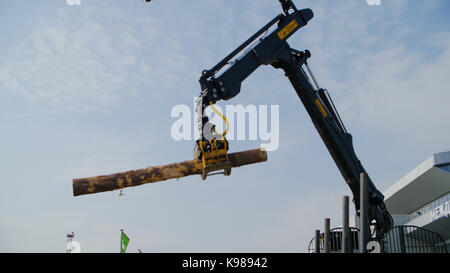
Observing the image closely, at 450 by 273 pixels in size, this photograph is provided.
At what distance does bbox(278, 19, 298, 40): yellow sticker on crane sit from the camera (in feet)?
49.7

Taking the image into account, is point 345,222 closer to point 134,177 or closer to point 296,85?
point 134,177

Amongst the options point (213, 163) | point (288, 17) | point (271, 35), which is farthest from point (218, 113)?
point (288, 17)

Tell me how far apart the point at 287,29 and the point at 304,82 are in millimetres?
1914

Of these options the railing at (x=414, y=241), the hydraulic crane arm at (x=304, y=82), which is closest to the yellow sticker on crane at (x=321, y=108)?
the hydraulic crane arm at (x=304, y=82)

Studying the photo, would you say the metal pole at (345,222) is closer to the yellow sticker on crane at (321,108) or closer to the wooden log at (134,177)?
the wooden log at (134,177)

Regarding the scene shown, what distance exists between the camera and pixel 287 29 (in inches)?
602

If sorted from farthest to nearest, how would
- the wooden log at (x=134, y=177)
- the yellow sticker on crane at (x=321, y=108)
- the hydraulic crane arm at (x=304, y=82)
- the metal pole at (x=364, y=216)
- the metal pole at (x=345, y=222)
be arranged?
the yellow sticker on crane at (x=321, y=108)
the hydraulic crane arm at (x=304, y=82)
the wooden log at (x=134, y=177)
the metal pole at (x=345, y=222)
the metal pole at (x=364, y=216)

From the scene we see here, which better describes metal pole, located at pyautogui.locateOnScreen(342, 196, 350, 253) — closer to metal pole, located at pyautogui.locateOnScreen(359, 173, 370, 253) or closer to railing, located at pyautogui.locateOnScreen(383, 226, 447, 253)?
metal pole, located at pyautogui.locateOnScreen(359, 173, 370, 253)

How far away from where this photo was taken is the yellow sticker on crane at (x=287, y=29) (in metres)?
15.1

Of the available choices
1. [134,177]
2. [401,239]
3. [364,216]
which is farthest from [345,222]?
[134,177]
